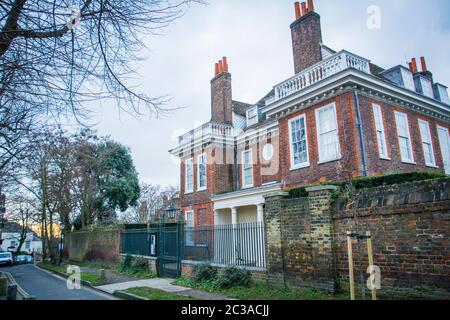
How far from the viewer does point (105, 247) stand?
21.4m

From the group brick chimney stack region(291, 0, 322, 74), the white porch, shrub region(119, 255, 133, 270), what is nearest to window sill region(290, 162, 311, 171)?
the white porch

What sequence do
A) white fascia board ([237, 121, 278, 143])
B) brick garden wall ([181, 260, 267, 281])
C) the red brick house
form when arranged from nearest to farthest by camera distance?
brick garden wall ([181, 260, 267, 281]) → the red brick house → white fascia board ([237, 121, 278, 143])

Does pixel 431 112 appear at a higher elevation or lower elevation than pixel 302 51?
lower

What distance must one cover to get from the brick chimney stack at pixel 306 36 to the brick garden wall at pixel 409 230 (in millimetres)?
9529

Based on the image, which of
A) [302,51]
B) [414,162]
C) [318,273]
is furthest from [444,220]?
[302,51]

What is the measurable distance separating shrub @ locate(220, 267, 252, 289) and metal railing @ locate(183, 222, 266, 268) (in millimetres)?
449

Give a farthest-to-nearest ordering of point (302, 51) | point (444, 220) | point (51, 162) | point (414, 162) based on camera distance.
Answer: point (51, 162) < point (302, 51) < point (414, 162) < point (444, 220)

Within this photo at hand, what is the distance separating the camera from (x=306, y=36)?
15.1 metres

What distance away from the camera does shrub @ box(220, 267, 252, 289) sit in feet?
32.2

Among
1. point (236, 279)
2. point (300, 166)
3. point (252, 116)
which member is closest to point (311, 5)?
point (300, 166)

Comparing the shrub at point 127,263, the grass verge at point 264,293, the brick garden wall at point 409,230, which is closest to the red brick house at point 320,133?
the brick garden wall at point 409,230

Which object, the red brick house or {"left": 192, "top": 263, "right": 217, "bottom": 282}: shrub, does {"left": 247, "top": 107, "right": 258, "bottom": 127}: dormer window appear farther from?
{"left": 192, "top": 263, "right": 217, "bottom": 282}: shrub
